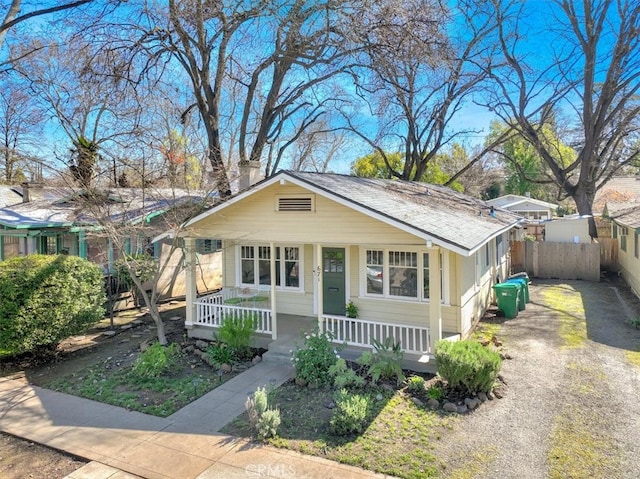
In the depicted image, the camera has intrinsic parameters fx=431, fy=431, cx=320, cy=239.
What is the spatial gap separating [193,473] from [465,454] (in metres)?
3.66

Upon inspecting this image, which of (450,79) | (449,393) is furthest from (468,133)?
(449,393)

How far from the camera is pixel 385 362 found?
8352 mm

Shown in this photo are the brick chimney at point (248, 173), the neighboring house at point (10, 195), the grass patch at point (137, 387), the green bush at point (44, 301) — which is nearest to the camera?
the grass patch at point (137, 387)

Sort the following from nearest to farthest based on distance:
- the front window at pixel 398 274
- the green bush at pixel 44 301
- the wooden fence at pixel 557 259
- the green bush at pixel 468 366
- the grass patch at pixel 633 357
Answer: the green bush at pixel 468 366
the grass patch at pixel 633 357
the green bush at pixel 44 301
the front window at pixel 398 274
the wooden fence at pixel 557 259

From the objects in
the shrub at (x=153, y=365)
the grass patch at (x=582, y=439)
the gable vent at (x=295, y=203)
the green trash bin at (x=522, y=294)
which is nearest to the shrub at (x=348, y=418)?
the grass patch at (x=582, y=439)

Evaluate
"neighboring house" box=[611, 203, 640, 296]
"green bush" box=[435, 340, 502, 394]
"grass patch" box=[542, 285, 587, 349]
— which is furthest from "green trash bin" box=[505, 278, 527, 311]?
"green bush" box=[435, 340, 502, 394]

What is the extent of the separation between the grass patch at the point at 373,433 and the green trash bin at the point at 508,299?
269 inches

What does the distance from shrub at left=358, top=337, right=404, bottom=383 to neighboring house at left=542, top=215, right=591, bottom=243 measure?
1684 centimetres

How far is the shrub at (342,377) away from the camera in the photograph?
25.7ft

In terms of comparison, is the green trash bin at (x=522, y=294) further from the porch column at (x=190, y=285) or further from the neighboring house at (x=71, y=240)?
the neighboring house at (x=71, y=240)

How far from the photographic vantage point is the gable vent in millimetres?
10156

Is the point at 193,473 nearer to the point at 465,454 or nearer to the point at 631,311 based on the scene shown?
the point at 465,454

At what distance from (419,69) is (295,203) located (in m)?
12.8

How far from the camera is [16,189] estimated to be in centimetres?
2323
